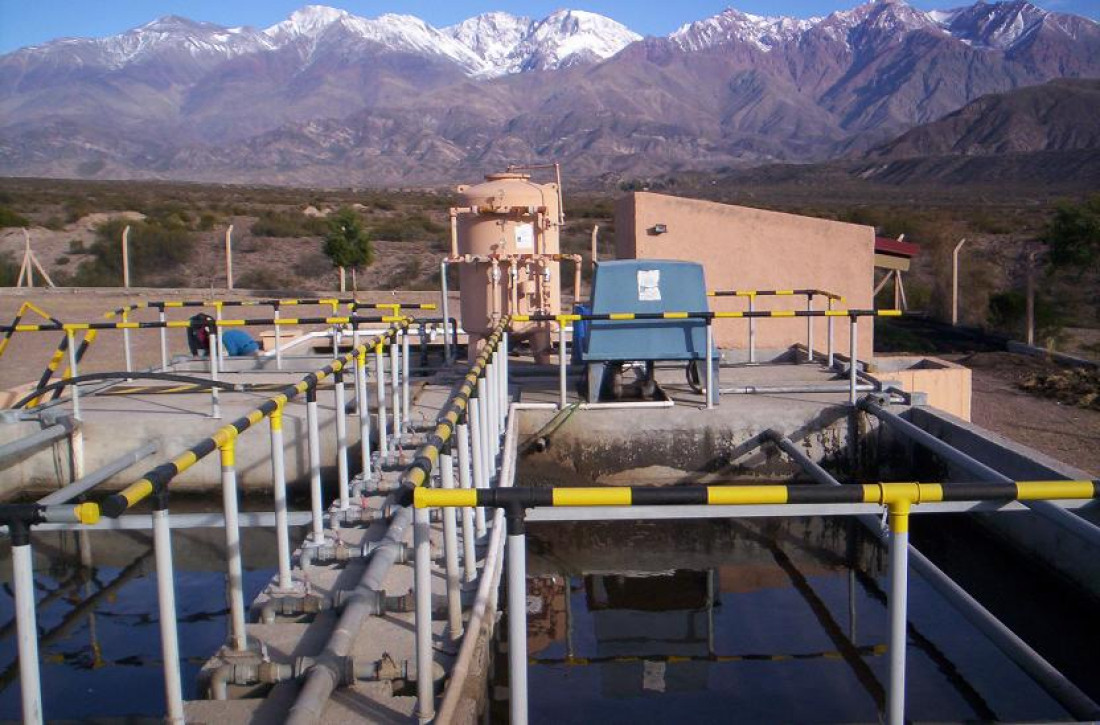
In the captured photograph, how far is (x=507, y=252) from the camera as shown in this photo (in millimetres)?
12422

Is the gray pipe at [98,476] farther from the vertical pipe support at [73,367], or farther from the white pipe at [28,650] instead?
the white pipe at [28,650]

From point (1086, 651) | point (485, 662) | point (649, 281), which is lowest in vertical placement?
point (1086, 651)

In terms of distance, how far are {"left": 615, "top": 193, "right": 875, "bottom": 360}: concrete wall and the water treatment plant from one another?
0.91 m

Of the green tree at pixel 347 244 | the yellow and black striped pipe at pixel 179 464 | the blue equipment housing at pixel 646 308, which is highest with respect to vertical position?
the green tree at pixel 347 244

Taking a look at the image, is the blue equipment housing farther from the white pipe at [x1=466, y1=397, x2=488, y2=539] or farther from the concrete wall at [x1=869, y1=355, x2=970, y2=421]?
the white pipe at [x1=466, y1=397, x2=488, y2=539]

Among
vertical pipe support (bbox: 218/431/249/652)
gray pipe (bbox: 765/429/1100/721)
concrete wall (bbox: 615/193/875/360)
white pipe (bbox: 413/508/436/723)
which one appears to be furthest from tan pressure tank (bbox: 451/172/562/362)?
white pipe (bbox: 413/508/436/723)

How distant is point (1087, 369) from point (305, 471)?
36.3 feet

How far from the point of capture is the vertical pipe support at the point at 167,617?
148 inches

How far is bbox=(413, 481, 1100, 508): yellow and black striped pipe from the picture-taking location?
348 cm

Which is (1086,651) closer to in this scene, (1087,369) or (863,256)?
(863,256)

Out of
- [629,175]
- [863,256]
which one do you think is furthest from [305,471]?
[629,175]

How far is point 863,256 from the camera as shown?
14.7 meters

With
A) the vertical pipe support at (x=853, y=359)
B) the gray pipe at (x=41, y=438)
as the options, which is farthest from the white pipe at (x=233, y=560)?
the vertical pipe support at (x=853, y=359)

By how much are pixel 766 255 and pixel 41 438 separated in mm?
9188
